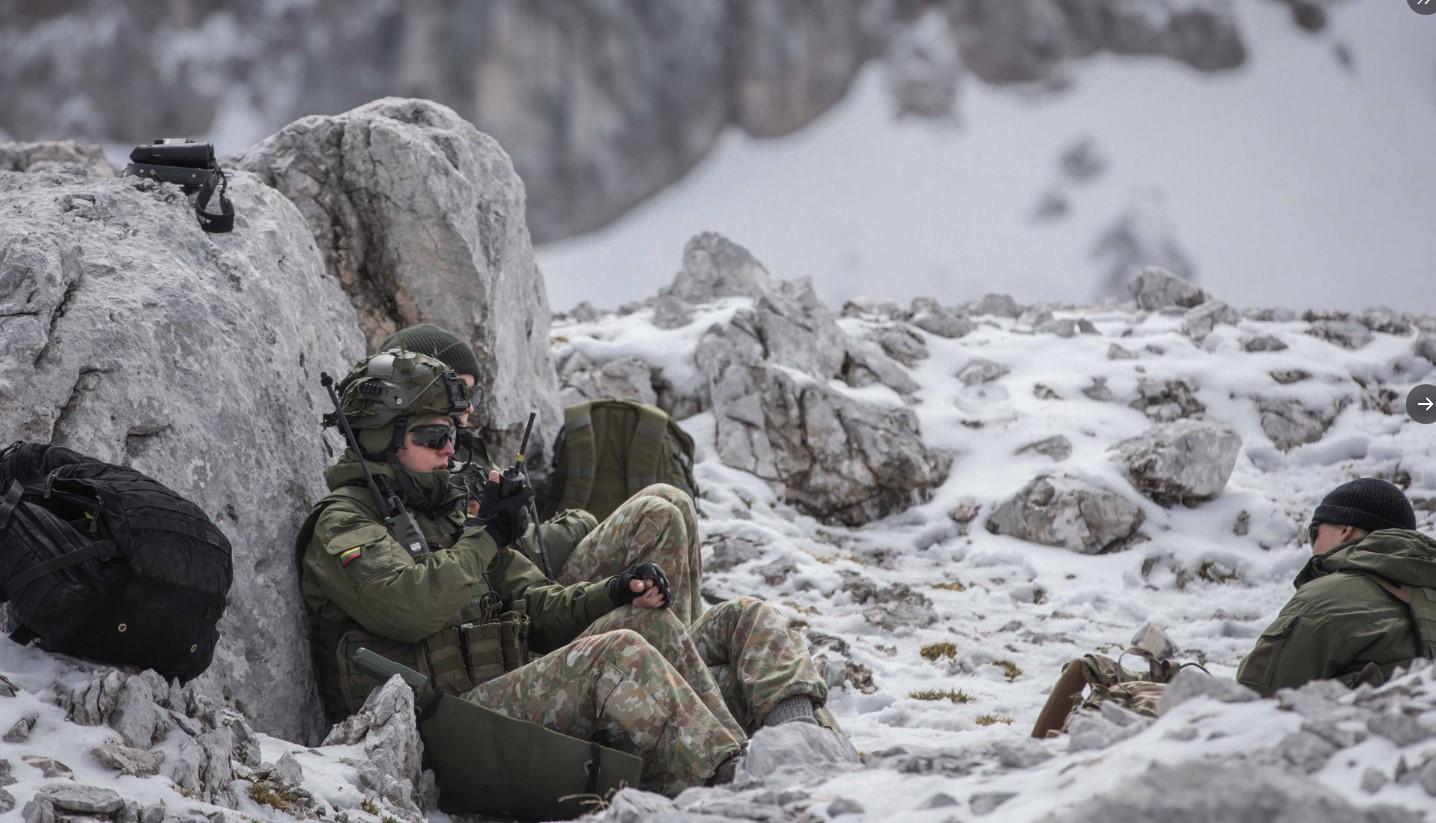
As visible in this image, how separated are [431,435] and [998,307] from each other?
18.5 meters

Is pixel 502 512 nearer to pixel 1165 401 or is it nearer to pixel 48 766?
pixel 48 766

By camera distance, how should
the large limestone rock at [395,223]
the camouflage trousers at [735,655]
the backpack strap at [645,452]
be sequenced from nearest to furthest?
the camouflage trousers at [735,655] < the large limestone rock at [395,223] < the backpack strap at [645,452]

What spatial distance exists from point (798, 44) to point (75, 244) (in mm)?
65877

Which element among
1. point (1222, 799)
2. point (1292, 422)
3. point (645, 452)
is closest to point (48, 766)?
point (1222, 799)

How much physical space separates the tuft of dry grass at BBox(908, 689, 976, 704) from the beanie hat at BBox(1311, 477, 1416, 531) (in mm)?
3336

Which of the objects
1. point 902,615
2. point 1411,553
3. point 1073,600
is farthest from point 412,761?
point 1073,600

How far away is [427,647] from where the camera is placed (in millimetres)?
6426

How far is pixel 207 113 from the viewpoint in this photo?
66.2m

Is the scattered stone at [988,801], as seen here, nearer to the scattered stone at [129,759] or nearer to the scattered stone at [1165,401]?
the scattered stone at [129,759]

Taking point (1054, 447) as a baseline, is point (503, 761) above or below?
below

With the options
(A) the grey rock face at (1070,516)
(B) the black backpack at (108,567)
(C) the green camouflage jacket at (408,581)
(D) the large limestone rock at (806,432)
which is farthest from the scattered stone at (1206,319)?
(B) the black backpack at (108,567)

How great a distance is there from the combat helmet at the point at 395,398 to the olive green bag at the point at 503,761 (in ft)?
4.35

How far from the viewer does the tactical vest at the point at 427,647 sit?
6406mm

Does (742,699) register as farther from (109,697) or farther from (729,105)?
(729,105)
